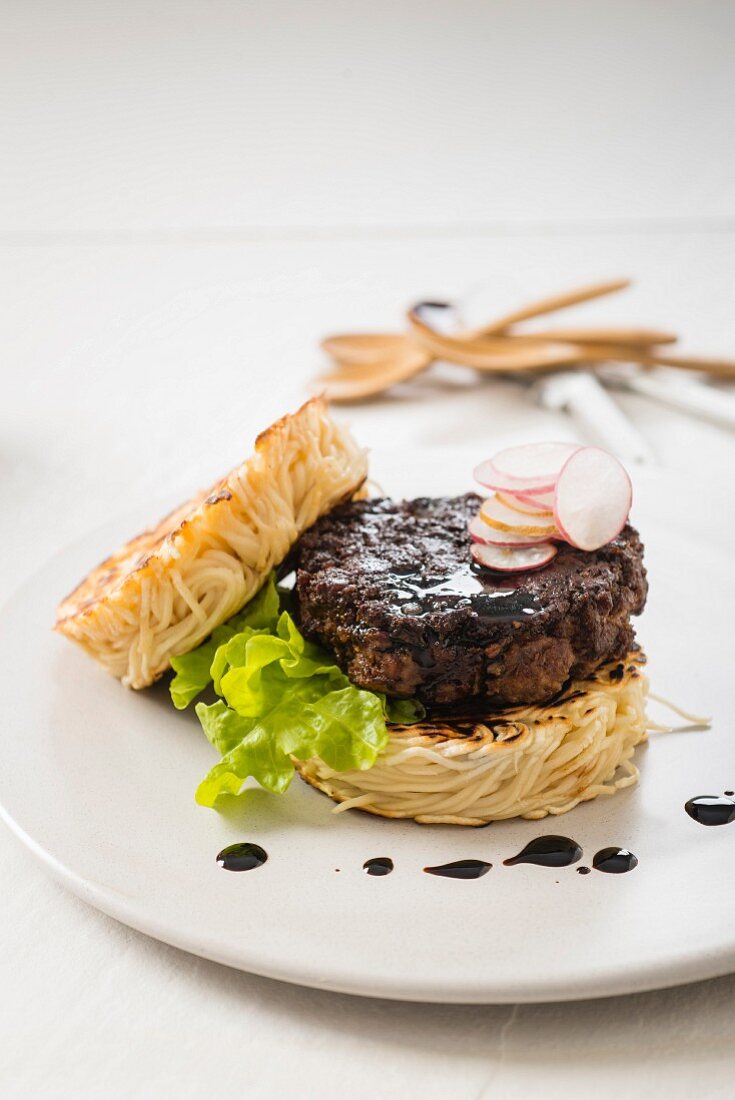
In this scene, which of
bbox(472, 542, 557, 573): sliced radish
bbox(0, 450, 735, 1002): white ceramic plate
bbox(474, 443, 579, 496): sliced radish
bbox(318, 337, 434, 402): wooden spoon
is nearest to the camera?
bbox(0, 450, 735, 1002): white ceramic plate

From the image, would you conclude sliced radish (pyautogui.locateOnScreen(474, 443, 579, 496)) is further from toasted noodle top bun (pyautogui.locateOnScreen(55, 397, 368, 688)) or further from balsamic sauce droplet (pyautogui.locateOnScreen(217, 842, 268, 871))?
balsamic sauce droplet (pyautogui.locateOnScreen(217, 842, 268, 871))

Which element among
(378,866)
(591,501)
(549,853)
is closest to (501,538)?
(591,501)

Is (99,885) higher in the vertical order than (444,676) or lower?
lower

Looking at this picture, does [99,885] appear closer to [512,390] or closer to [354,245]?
[512,390]

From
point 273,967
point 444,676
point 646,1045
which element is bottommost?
point 646,1045

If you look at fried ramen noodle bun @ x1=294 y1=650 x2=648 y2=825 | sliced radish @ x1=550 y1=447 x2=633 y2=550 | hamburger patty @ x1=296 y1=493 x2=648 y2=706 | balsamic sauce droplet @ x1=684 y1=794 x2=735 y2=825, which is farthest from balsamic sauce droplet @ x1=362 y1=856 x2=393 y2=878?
sliced radish @ x1=550 y1=447 x2=633 y2=550

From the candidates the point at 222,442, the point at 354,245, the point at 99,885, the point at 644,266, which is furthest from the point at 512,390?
the point at 99,885
